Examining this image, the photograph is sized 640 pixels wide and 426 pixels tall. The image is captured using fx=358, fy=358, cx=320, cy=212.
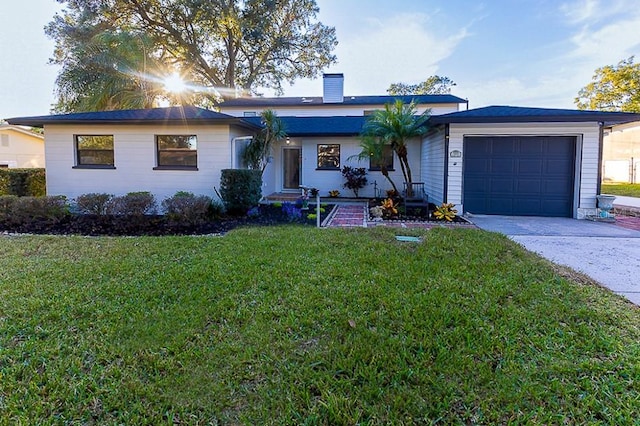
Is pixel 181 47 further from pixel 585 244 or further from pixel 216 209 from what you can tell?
pixel 585 244

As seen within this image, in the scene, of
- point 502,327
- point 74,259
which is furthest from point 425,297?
point 74,259

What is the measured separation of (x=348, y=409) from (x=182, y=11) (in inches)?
999

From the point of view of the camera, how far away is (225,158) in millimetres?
9852

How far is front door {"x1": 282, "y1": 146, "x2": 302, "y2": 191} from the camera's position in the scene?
14.8m

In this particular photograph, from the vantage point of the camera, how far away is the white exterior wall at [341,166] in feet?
45.4

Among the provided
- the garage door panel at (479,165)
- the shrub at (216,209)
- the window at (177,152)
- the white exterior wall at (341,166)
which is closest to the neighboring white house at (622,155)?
the white exterior wall at (341,166)

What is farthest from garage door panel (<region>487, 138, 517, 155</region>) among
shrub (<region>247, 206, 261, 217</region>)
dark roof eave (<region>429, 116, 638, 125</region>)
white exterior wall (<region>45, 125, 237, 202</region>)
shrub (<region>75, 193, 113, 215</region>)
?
shrub (<region>75, 193, 113, 215</region>)

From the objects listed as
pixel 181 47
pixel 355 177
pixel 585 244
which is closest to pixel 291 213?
pixel 355 177

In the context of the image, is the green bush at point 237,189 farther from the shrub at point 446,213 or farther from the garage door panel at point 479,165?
the garage door panel at point 479,165

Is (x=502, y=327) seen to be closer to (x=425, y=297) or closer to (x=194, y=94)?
(x=425, y=297)

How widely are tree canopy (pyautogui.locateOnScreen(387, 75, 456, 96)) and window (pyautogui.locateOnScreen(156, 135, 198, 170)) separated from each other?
2927 centimetres

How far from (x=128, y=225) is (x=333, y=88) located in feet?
49.0

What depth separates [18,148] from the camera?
23.1 meters

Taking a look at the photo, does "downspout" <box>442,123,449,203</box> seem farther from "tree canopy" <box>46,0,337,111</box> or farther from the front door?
"tree canopy" <box>46,0,337,111</box>
